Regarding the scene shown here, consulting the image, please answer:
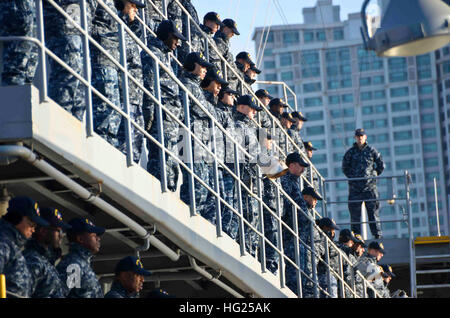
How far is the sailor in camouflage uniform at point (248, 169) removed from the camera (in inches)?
362

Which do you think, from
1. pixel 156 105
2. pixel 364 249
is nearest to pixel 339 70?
pixel 364 249

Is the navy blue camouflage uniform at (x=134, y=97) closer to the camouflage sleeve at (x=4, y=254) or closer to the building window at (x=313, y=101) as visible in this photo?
the camouflage sleeve at (x=4, y=254)

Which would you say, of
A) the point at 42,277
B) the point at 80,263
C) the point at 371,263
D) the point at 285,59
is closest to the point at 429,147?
the point at 285,59

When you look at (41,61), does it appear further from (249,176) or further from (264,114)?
(264,114)

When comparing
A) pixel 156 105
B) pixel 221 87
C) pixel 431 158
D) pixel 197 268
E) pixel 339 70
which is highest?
pixel 339 70

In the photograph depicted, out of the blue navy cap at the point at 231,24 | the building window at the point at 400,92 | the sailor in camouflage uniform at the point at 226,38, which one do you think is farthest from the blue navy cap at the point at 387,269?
the building window at the point at 400,92

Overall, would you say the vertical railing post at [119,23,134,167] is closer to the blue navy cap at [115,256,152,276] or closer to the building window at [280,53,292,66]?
the blue navy cap at [115,256,152,276]

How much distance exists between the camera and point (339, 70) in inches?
4050

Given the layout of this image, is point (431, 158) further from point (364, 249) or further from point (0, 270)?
point (0, 270)

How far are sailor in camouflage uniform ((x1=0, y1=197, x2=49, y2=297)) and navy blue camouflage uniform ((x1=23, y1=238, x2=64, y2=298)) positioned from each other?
93mm

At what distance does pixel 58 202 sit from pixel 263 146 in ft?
10.9

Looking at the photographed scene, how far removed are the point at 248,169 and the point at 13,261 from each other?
12.7ft

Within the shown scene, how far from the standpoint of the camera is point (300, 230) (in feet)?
34.6

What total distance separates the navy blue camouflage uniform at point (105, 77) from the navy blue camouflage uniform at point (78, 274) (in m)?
0.84
